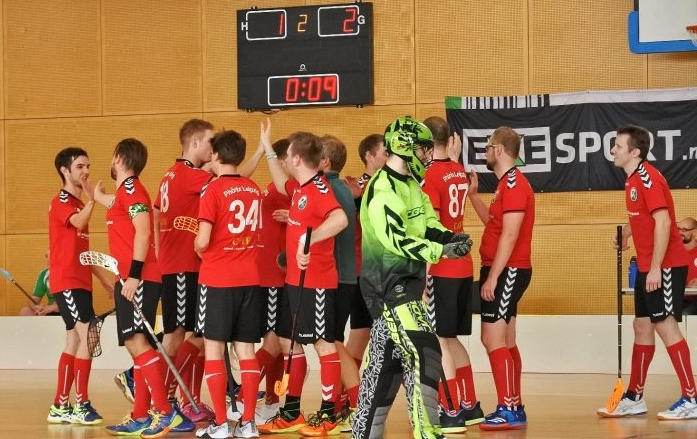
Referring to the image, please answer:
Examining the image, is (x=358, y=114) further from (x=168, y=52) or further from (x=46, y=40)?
(x=46, y=40)

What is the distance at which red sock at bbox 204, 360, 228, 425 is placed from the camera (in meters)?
5.98

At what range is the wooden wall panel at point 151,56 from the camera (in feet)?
40.9

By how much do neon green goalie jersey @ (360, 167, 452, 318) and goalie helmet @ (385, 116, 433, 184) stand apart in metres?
0.07

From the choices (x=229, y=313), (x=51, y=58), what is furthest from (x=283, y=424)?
(x=51, y=58)

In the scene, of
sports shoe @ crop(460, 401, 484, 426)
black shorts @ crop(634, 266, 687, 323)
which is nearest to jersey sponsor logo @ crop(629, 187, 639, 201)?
black shorts @ crop(634, 266, 687, 323)

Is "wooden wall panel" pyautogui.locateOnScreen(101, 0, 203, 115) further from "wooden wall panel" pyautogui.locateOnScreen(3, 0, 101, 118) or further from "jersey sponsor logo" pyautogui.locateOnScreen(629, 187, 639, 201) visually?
"jersey sponsor logo" pyautogui.locateOnScreen(629, 187, 639, 201)

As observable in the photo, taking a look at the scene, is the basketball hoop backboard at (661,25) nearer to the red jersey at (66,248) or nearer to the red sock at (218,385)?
the red jersey at (66,248)

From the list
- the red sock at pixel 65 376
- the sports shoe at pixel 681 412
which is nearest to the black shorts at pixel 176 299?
the red sock at pixel 65 376

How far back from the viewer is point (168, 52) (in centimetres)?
1252

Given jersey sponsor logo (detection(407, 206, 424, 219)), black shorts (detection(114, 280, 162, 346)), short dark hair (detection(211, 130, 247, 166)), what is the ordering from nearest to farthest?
1. jersey sponsor logo (detection(407, 206, 424, 219))
2. short dark hair (detection(211, 130, 247, 166))
3. black shorts (detection(114, 280, 162, 346))

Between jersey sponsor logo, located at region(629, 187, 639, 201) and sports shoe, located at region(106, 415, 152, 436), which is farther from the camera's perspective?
jersey sponsor logo, located at region(629, 187, 639, 201)

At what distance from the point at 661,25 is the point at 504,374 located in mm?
5541

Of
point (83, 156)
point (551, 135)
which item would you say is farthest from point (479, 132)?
point (83, 156)

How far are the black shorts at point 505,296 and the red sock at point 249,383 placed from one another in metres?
1.46
